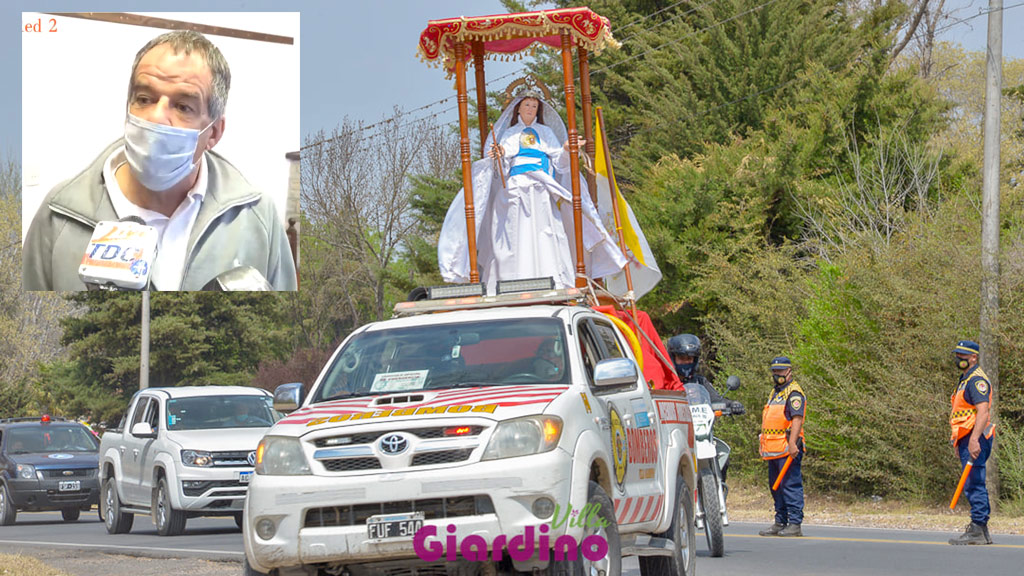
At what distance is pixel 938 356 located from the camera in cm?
1844

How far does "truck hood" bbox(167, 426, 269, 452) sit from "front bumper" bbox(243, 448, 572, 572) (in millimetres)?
9763

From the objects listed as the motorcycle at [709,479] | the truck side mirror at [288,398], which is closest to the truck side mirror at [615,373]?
the truck side mirror at [288,398]

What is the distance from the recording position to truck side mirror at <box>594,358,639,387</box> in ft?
25.4

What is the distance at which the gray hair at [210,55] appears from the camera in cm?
3177

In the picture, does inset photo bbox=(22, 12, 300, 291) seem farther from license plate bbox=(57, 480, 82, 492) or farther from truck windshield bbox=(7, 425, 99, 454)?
license plate bbox=(57, 480, 82, 492)

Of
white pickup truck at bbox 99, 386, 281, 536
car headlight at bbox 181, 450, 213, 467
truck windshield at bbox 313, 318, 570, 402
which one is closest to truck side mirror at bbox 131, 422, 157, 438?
white pickup truck at bbox 99, 386, 281, 536

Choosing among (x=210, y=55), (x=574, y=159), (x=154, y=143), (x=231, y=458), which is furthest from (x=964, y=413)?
(x=210, y=55)

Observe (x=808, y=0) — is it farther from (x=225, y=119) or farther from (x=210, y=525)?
(x=210, y=525)

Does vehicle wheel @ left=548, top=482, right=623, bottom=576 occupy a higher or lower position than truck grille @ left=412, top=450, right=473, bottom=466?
lower

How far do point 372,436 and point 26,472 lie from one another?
16.4m

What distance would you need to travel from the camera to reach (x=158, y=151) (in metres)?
31.5

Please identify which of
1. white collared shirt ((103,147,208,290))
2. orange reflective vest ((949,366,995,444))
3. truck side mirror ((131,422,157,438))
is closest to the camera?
orange reflective vest ((949,366,995,444))

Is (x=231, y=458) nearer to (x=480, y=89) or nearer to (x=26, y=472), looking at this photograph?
(x=480, y=89)

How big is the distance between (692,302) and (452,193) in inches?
380
